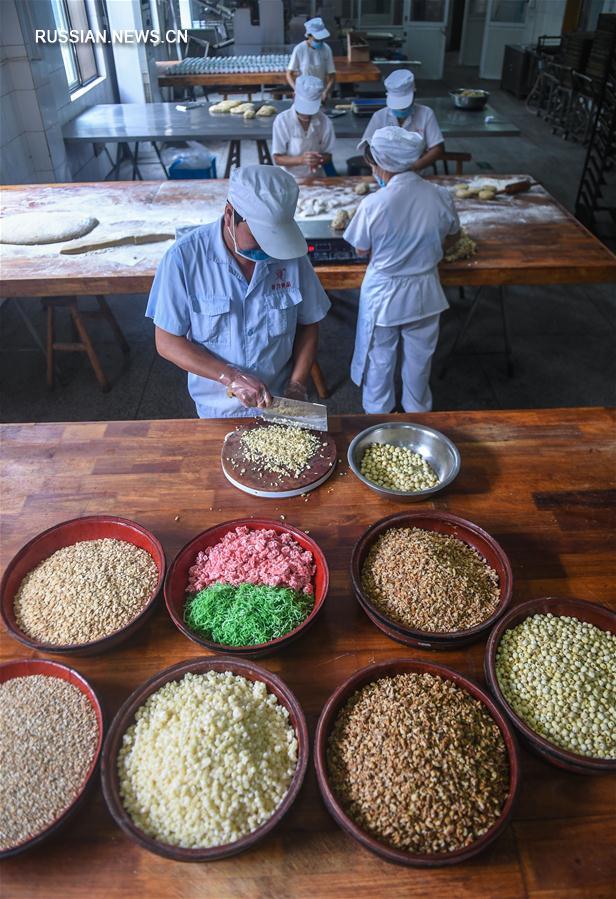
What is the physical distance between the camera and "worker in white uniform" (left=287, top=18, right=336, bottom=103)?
22.9 ft

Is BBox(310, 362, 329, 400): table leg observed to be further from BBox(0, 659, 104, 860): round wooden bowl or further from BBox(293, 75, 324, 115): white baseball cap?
BBox(0, 659, 104, 860): round wooden bowl

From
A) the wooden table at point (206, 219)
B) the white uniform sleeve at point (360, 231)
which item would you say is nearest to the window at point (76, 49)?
the wooden table at point (206, 219)

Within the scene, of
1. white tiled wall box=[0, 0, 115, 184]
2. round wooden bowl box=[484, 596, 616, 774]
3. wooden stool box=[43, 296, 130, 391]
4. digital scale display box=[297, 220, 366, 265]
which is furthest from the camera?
white tiled wall box=[0, 0, 115, 184]

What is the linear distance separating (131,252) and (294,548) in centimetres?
270

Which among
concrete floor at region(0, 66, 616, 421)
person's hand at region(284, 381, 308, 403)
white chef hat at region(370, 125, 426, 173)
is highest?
white chef hat at region(370, 125, 426, 173)

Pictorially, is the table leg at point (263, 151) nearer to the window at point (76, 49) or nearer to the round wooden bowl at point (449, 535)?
the window at point (76, 49)

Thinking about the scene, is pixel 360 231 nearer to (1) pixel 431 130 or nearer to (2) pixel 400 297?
(2) pixel 400 297

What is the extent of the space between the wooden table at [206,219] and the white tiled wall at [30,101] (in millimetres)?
1360

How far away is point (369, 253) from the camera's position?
3.47 meters

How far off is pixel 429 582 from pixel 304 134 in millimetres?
4588

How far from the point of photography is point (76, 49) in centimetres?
751

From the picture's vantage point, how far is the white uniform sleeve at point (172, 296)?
2158 mm

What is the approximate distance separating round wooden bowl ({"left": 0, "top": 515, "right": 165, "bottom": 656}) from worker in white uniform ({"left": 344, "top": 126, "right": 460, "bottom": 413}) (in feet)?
7.15

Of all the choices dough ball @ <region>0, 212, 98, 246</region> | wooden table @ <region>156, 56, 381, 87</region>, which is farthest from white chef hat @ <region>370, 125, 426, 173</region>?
wooden table @ <region>156, 56, 381, 87</region>
